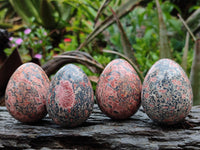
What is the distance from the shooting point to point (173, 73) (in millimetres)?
979

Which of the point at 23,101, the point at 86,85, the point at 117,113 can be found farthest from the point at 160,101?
the point at 23,101

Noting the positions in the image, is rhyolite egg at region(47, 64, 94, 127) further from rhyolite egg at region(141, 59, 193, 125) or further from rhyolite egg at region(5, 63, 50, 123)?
rhyolite egg at region(141, 59, 193, 125)

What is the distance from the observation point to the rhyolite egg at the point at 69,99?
0.96 meters

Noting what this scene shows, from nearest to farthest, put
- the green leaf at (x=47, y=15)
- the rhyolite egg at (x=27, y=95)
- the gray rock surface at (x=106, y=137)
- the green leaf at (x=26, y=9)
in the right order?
the gray rock surface at (x=106, y=137)
the rhyolite egg at (x=27, y=95)
the green leaf at (x=47, y=15)
the green leaf at (x=26, y=9)

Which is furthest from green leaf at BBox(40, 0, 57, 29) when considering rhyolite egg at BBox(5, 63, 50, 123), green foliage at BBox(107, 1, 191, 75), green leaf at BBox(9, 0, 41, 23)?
rhyolite egg at BBox(5, 63, 50, 123)

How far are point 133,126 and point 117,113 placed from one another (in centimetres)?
11

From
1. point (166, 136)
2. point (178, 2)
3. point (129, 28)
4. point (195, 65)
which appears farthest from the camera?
point (178, 2)

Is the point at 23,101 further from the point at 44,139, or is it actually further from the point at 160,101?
the point at 160,101

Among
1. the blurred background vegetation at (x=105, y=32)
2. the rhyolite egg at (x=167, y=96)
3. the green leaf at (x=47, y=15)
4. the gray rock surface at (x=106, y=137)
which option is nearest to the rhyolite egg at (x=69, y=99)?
the gray rock surface at (x=106, y=137)

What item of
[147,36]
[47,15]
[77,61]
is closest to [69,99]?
[77,61]

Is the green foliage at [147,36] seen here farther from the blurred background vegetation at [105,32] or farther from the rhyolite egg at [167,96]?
the rhyolite egg at [167,96]

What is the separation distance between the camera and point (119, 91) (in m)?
1.04

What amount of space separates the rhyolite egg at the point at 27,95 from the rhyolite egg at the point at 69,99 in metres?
0.10

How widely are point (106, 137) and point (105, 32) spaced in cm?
217
